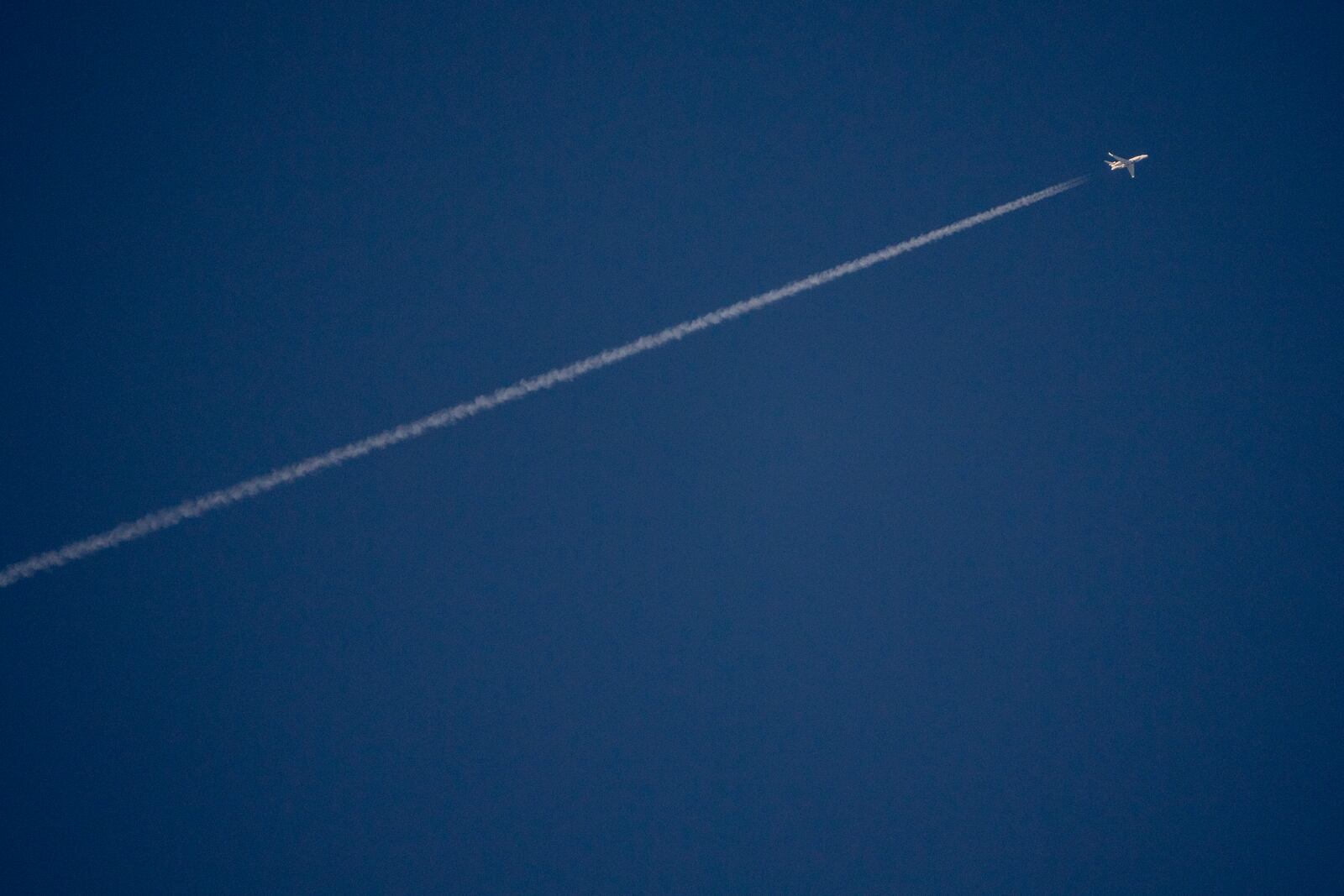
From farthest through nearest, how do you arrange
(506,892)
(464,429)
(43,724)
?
(464,429)
(506,892)
(43,724)

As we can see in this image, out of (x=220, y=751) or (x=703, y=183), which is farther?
(x=703, y=183)

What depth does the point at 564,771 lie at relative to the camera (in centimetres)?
588

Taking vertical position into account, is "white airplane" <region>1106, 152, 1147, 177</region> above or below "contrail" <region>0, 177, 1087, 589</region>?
above

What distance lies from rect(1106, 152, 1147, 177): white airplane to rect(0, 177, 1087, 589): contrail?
42cm

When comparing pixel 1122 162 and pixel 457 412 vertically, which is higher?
pixel 1122 162

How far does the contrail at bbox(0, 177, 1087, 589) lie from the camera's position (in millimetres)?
5609

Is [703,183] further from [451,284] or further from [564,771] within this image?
[564,771]

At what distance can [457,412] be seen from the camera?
6.18 metres

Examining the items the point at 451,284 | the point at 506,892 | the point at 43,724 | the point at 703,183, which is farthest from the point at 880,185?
the point at 43,724

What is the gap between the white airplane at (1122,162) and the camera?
7.18 metres

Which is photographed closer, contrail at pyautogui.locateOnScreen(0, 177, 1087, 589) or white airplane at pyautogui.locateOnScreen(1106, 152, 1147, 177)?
contrail at pyautogui.locateOnScreen(0, 177, 1087, 589)

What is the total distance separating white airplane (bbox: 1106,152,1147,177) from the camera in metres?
7.18

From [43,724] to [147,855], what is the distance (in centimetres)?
127

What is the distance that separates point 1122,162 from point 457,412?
697 cm
